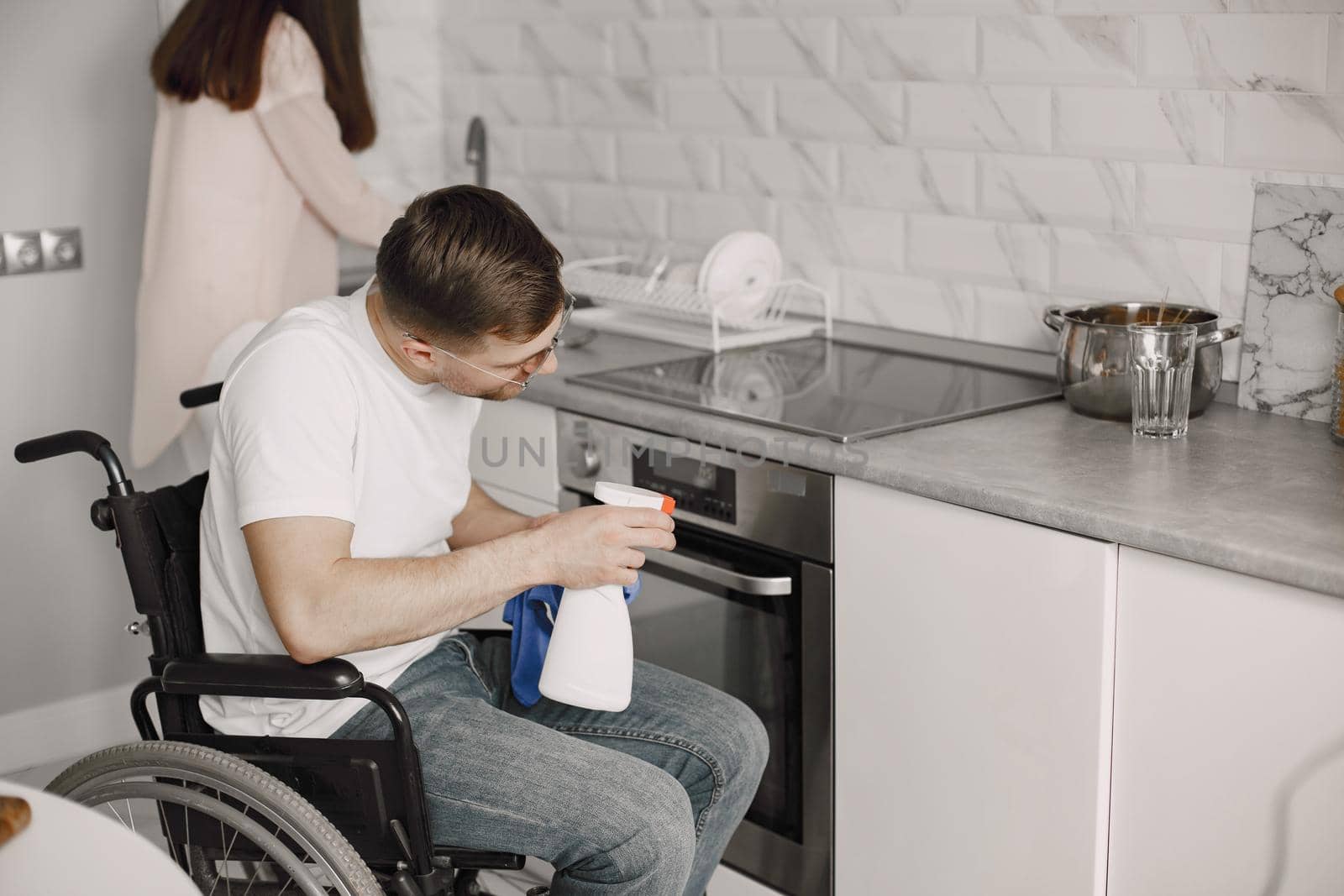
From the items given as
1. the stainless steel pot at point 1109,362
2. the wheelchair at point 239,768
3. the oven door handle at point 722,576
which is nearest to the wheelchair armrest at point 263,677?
the wheelchair at point 239,768

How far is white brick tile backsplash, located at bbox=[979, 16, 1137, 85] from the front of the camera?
2.19m

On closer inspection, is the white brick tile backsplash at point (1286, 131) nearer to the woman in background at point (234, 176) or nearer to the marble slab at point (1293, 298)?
the marble slab at point (1293, 298)

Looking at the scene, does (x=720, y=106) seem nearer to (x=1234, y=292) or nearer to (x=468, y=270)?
(x=1234, y=292)

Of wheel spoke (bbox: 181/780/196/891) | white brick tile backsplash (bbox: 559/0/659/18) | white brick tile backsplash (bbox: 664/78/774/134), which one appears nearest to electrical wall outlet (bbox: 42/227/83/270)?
white brick tile backsplash (bbox: 559/0/659/18)

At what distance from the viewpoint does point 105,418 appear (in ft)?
10.4

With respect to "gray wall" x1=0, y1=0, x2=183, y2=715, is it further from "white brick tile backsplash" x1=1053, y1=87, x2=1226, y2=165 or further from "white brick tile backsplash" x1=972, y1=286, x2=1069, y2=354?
"white brick tile backsplash" x1=1053, y1=87, x2=1226, y2=165

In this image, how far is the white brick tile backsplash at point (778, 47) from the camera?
2.63 metres

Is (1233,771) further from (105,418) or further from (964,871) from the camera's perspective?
(105,418)

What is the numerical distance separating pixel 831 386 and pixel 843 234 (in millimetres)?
460

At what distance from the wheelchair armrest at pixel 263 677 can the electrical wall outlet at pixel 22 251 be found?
1696 millimetres

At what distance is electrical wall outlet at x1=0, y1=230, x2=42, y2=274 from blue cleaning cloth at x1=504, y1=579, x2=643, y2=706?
5.57 ft

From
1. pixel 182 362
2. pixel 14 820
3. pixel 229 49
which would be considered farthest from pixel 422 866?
pixel 229 49

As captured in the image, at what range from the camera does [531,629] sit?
1.84m

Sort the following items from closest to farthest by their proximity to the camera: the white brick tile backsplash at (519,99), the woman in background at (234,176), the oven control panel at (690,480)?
1. the oven control panel at (690,480)
2. the woman in background at (234,176)
3. the white brick tile backsplash at (519,99)
